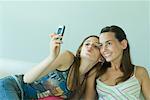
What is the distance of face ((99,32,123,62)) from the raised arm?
182 millimetres

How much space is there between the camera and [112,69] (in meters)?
1.56

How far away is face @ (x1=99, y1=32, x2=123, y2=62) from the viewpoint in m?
1.46

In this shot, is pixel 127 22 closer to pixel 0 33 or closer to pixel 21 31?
pixel 21 31

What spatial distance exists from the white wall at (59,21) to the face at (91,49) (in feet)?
1.41

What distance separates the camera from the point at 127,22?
1932 mm

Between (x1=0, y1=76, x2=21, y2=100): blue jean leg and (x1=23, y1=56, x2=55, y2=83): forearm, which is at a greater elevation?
(x1=23, y1=56, x2=55, y2=83): forearm

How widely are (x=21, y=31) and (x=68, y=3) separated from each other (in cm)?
36

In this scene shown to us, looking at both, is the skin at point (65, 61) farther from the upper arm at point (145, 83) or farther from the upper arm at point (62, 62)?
the upper arm at point (145, 83)

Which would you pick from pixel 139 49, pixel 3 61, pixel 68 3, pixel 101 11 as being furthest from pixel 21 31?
pixel 139 49

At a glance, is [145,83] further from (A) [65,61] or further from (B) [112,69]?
(A) [65,61]

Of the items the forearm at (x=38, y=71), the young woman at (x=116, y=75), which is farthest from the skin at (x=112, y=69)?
the forearm at (x=38, y=71)

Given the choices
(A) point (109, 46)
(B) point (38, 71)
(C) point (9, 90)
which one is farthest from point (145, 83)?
(C) point (9, 90)

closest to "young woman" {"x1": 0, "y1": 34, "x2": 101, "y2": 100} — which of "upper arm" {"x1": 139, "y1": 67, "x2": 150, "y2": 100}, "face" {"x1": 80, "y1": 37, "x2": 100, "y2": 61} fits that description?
"face" {"x1": 80, "y1": 37, "x2": 100, "y2": 61}

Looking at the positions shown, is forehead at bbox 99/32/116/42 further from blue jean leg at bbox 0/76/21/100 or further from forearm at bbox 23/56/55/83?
blue jean leg at bbox 0/76/21/100
